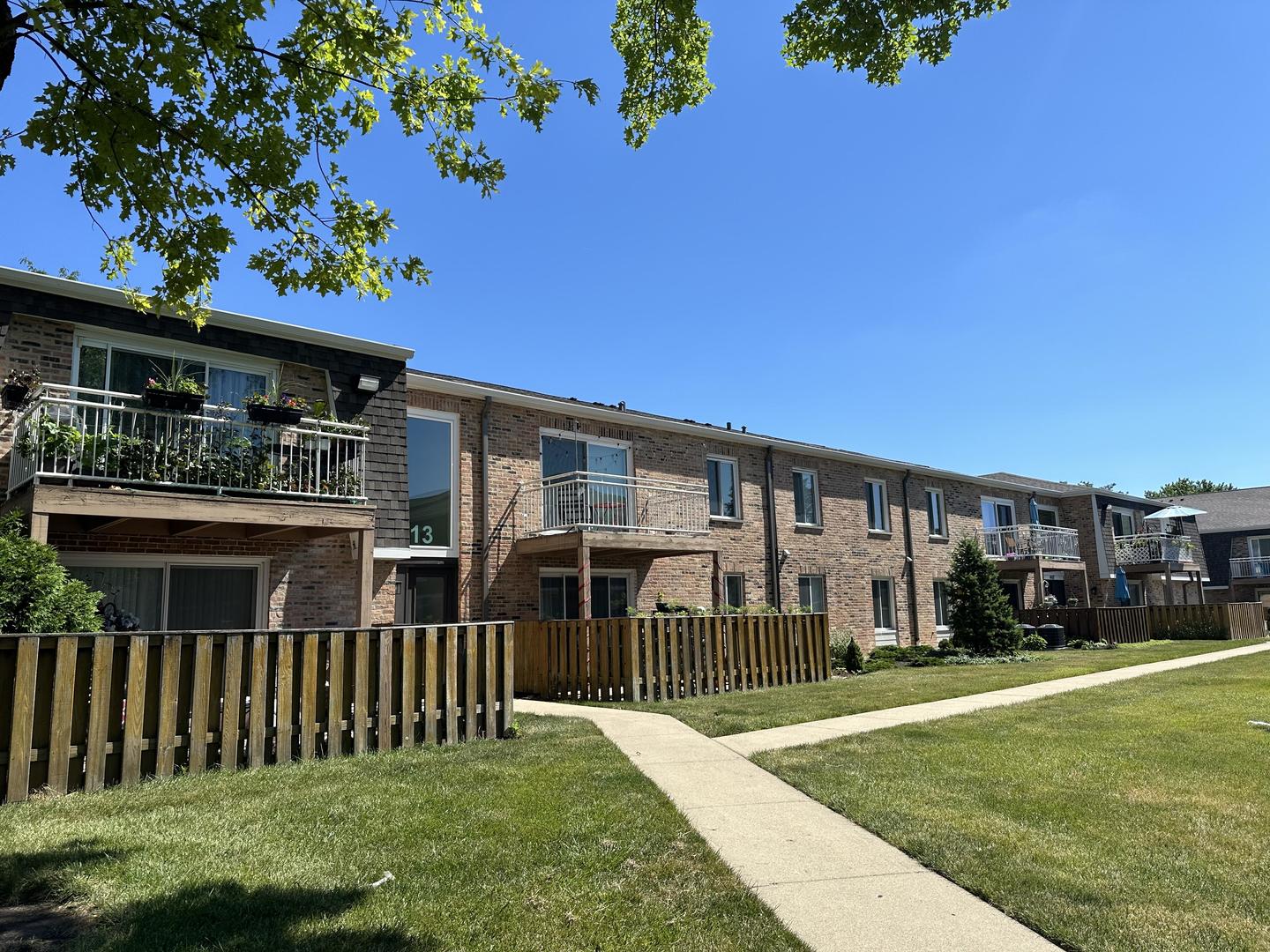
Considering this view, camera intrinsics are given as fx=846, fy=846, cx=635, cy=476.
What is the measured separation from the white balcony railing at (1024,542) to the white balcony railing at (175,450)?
22.7m

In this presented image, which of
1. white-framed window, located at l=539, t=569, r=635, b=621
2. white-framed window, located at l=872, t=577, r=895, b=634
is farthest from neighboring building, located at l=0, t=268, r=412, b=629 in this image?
white-framed window, located at l=872, t=577, r=895, b=634

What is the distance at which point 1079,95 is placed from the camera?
356 inches

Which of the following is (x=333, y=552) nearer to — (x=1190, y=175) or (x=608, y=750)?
(x=608, y=750)

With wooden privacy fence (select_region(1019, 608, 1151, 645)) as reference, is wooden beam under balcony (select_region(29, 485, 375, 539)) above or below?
above

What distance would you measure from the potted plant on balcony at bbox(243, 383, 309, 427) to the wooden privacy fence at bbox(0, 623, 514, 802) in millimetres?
4563

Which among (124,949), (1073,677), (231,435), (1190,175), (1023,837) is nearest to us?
(124,949)

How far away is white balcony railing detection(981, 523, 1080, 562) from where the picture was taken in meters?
28.6

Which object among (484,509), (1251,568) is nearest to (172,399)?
(484,509)

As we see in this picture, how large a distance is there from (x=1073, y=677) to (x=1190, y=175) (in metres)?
7.69


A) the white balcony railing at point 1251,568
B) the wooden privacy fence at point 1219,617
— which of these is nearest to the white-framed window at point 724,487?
the wooden privacy fence at point 1219,617

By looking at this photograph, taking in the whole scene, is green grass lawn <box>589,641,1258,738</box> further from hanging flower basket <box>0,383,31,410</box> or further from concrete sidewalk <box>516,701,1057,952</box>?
hanging flower basket <box>0,383,31,410</box>

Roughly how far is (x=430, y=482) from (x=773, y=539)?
9201 mm

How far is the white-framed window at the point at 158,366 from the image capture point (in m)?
11.1

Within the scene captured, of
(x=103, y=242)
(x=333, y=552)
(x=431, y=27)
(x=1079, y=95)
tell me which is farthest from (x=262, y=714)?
(x=1079, y=95)
